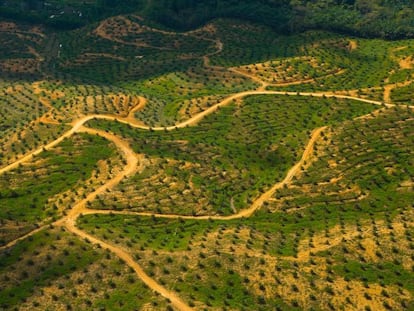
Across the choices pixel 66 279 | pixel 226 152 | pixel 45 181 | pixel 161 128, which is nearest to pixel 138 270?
pixel 66 279

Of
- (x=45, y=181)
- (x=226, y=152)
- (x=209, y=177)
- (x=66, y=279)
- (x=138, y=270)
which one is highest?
(x=138, y=270)

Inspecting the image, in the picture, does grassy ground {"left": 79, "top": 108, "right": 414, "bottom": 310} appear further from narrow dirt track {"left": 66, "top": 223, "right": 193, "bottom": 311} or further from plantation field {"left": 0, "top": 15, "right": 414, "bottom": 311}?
narrow dirt track {"left": 66, "top": 223, "right": 193, "bottom": 311}

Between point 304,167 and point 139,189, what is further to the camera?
point 304,167

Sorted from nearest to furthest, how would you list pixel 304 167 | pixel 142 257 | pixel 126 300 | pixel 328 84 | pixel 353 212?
pixel 126 300 < pixel 142 257 < pixel 353 212 < pixel 304 167 < pixel 328 84

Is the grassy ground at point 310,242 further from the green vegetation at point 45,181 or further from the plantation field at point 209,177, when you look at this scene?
the green vegetation at point 45,181

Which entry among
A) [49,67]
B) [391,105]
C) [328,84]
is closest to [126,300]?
[391,105]

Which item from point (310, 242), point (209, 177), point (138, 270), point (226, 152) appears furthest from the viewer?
point (226, 152)

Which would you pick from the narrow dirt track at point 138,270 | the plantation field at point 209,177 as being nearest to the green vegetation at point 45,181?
the plantation field at point 209,177

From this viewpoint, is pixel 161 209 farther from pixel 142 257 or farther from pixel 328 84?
pixel 328 84

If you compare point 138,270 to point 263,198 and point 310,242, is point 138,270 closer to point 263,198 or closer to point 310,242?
point 310,242
